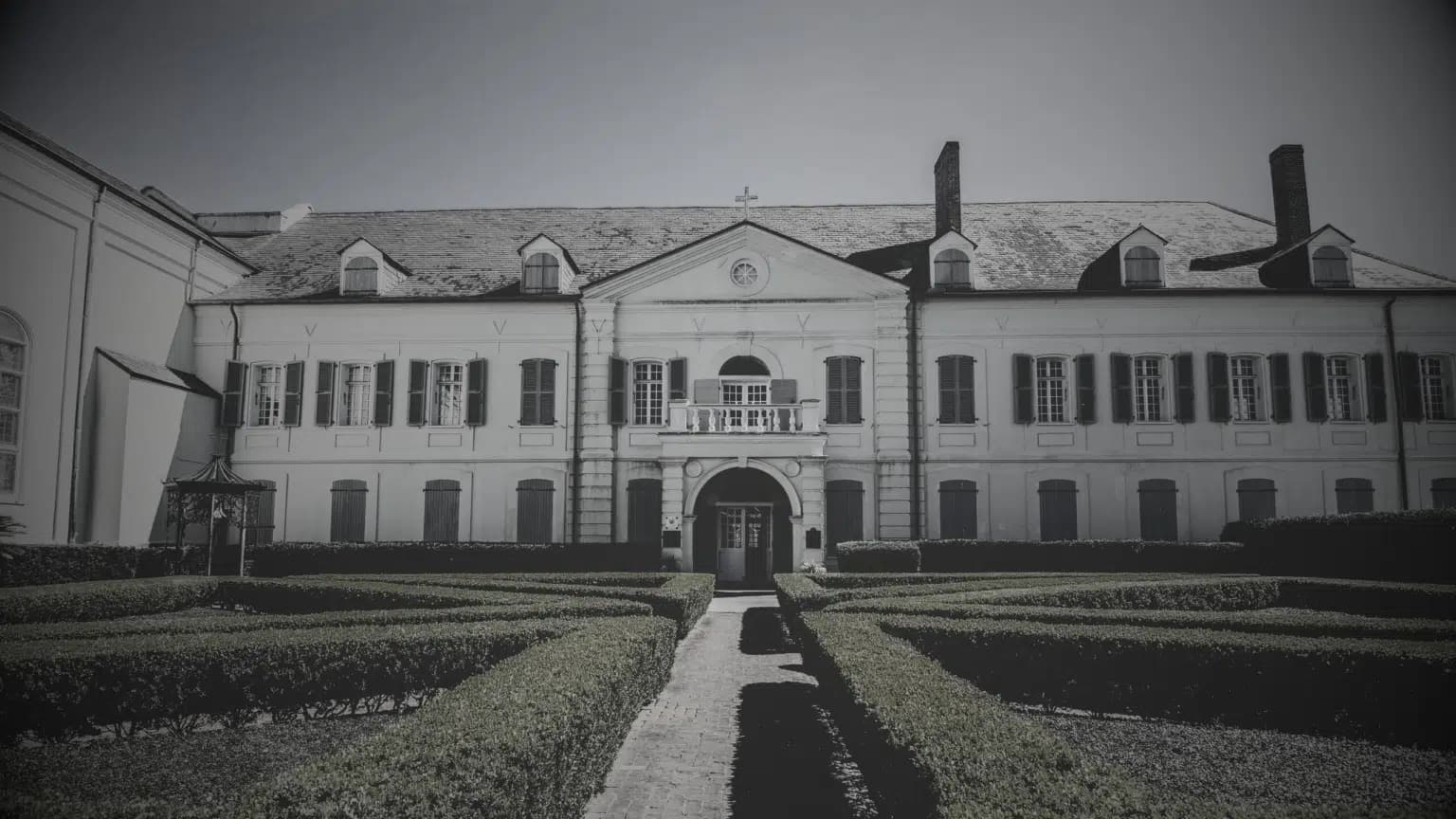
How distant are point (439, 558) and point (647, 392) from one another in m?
7.35

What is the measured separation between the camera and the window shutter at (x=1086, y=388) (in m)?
25.5

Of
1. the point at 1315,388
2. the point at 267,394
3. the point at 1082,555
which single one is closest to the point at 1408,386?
the point at 1315,388

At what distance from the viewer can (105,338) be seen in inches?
862

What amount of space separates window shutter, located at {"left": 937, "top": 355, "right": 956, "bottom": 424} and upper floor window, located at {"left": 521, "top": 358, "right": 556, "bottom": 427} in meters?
11.1

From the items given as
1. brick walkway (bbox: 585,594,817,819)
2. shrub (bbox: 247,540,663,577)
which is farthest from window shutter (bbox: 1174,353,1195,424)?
brick walkway (bbox: 585,594,817,819)

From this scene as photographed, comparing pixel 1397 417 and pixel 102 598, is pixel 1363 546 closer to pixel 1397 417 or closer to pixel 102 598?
pixel 1397 417

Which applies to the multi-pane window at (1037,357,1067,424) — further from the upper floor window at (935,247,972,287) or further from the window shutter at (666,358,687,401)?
the window shutter at (666,358,687,401)

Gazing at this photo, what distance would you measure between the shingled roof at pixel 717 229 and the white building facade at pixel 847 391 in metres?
0.42

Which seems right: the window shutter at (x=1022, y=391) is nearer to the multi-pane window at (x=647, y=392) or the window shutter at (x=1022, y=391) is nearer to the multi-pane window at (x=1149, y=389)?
the multi-pane window at (x=1149, y=389)

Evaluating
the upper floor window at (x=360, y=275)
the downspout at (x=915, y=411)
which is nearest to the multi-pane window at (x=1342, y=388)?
the downspout at (x=915, y=411)

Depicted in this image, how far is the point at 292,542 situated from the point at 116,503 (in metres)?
4.18

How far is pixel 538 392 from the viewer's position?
86.5 ft

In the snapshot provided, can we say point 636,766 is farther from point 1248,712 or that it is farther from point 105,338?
point 105,338

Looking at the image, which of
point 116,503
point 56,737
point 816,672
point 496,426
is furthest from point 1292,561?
point 116,503
